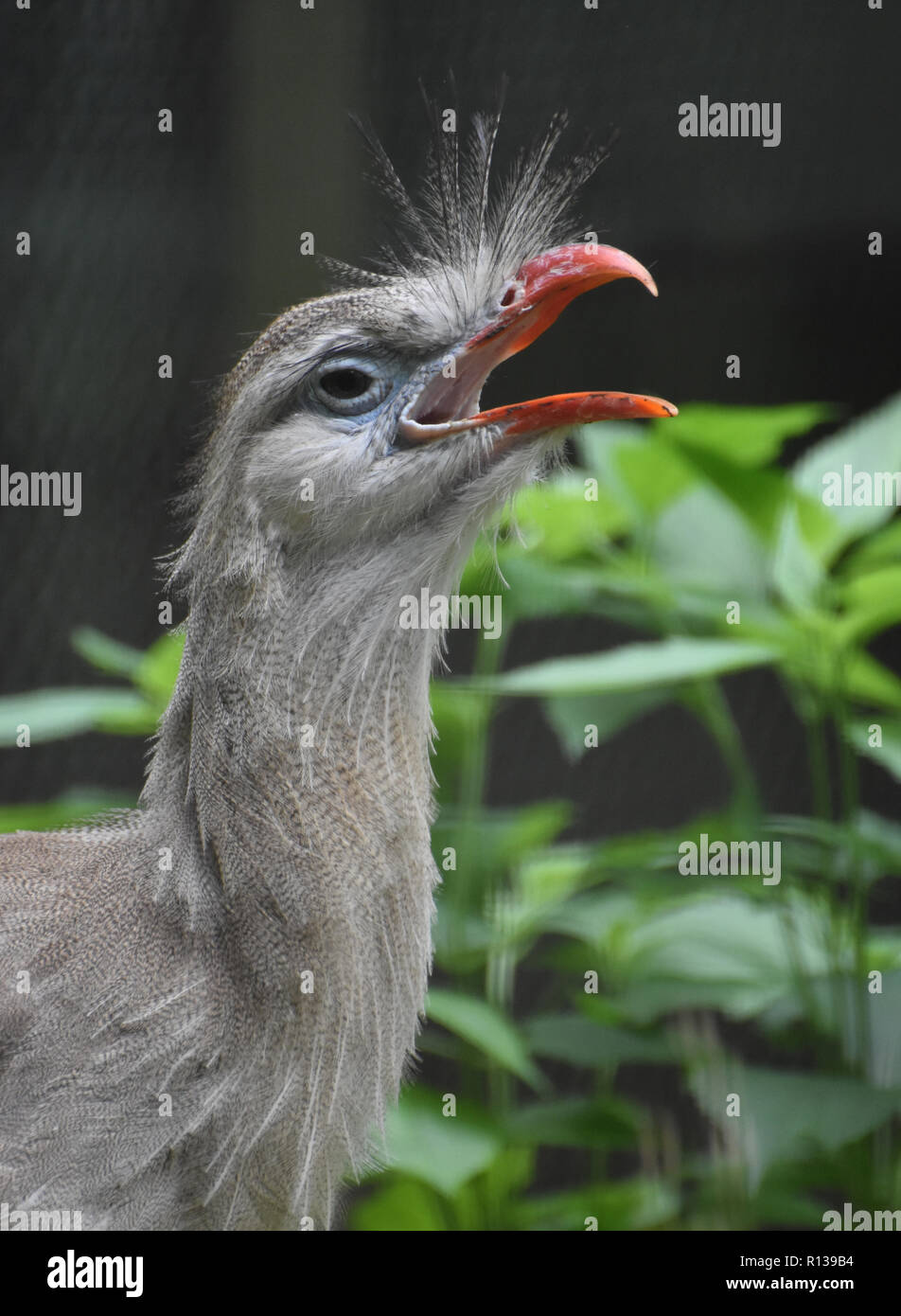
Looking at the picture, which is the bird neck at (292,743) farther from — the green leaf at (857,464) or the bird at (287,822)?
the green leaf at (857,464)

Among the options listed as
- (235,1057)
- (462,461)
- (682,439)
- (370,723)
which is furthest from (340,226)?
(235,1057)

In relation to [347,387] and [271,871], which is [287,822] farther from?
[347,387]

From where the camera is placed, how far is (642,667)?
54.5 inches

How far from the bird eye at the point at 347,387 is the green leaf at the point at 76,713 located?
63cm

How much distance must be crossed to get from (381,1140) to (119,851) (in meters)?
0.37

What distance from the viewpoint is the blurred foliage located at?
57.3 inches

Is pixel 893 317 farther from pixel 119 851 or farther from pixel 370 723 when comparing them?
pixel 119 851

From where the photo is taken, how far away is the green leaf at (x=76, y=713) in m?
1.50

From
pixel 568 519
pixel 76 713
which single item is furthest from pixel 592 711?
pixel 76 713

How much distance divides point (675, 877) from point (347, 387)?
817 mm

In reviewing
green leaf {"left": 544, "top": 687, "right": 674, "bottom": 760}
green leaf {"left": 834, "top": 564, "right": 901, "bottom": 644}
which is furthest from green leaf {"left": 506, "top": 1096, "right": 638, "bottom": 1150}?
green leaf {"left": 834, "top": 564, "right": 901, "bottom": 644}

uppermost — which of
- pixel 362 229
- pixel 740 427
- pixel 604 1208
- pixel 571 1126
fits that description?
pixel 362 229

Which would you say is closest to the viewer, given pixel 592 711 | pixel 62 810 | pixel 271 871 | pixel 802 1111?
pixel 271 871

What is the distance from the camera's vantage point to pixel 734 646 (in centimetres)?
142
